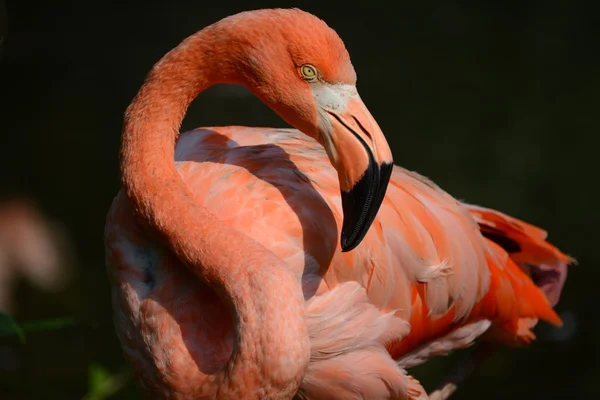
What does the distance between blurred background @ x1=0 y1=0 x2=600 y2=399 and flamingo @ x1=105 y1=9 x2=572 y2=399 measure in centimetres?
191

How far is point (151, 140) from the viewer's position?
2.29 meters

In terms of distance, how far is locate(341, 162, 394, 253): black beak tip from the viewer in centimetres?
205

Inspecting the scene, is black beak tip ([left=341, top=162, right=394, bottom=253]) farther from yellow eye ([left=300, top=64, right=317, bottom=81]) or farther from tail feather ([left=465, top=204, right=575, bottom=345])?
tail feather ([left=465, top=204, right=575, bottom=345])

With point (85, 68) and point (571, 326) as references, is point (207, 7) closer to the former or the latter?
point (85, 68)

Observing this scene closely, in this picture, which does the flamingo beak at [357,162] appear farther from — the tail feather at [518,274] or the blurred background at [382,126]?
the blurred background at [382,126]

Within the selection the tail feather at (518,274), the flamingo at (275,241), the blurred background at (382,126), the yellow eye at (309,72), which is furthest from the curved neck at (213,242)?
the blurred background at (382,126)

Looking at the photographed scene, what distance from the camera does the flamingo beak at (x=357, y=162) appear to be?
6.75 feet

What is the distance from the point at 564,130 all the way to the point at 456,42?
1.21 metres

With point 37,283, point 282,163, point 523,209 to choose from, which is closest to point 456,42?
point 523,209

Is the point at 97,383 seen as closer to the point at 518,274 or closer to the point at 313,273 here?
the point at 313,273

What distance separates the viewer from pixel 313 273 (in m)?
2.39

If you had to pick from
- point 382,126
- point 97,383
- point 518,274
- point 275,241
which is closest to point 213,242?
point 275,241

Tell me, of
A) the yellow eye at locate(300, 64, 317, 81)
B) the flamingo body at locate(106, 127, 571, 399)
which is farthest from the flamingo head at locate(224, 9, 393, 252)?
the flamingo body at locate(106, 127, 571, 399)

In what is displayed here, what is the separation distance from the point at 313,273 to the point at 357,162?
1.55ft
